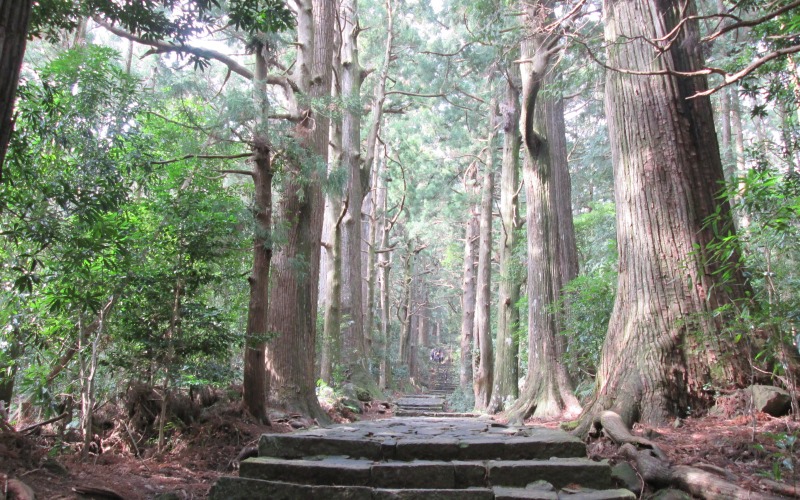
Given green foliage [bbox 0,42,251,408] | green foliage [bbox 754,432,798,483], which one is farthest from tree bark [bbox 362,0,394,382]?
green foliage [bbox 754,432,798,483]

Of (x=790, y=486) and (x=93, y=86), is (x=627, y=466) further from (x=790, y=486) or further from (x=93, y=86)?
(x=93, y=86)

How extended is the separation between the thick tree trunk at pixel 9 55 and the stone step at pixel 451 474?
9.15 ft

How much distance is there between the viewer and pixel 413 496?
3547 mm

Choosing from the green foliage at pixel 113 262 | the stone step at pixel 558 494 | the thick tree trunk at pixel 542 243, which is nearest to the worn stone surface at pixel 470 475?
the stone step at pixel 558 494

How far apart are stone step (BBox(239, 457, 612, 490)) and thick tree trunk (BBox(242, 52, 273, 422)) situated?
2.25 metres

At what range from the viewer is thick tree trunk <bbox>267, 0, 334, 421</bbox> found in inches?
296

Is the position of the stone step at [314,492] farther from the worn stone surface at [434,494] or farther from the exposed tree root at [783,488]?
the exposed tree root at [783,488]

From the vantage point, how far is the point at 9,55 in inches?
103

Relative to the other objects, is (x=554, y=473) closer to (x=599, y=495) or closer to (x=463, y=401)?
(x=599, y=495)

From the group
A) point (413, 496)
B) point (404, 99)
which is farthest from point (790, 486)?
point (404, 99)

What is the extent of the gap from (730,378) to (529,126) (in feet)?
19.0

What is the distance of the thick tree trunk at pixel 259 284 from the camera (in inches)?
241

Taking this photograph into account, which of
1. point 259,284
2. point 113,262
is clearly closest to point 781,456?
point 259,284

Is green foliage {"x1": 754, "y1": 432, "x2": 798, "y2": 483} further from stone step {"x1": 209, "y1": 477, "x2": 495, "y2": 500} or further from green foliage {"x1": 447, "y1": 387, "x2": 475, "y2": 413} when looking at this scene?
green foliage {"x1": 447, "y1": 387, "x2": 475, "y2": 413}
